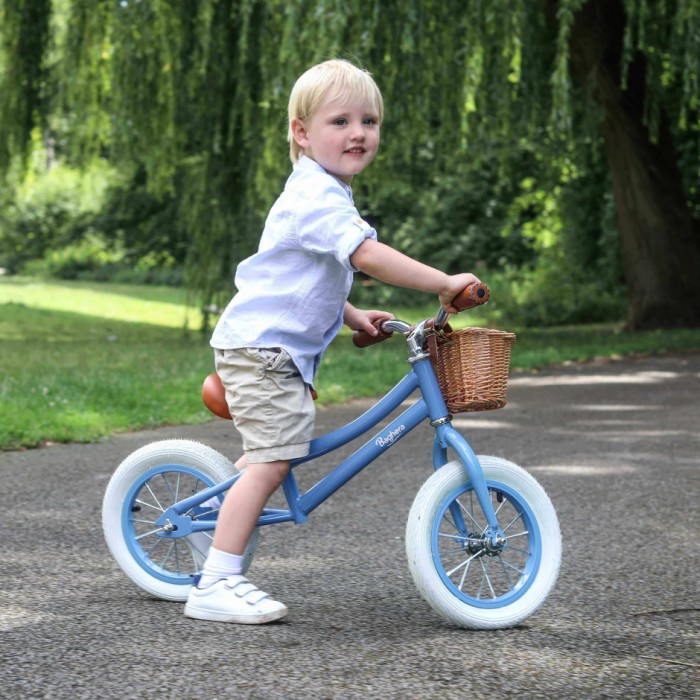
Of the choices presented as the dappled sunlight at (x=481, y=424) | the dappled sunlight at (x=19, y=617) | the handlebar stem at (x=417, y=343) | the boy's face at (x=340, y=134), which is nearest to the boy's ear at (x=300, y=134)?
the boy's face at (x=340, y=134)

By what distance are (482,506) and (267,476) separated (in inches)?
23.9

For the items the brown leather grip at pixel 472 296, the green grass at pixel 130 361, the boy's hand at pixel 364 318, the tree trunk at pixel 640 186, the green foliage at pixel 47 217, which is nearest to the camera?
the brown leather grip at pixel 472 296

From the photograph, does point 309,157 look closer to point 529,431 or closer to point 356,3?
point 529,431

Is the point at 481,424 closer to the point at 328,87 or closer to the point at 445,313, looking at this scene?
the point at 445,313

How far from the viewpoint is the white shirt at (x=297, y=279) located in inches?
134

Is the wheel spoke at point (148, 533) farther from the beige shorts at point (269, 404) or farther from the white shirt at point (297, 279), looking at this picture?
the white shirt at point (297, 279)

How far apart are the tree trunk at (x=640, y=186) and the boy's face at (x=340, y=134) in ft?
34.5

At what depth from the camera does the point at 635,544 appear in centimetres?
458

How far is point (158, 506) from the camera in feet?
12.8

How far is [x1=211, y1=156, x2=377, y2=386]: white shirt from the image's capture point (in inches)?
134

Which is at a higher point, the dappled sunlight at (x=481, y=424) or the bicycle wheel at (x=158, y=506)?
the bicycle wheel at (x=158, y=506)

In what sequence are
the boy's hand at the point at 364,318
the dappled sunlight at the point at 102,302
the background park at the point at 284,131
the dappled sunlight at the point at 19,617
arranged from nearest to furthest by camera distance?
the dappled sunlight at the point at 19,617, the boy's hand at the point at 364,318, the background park at the point at 284,131, the dappled sunlight at the point at 102,302

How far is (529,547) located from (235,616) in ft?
2.82

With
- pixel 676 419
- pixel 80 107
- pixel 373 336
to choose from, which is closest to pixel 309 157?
pixel 373 336
